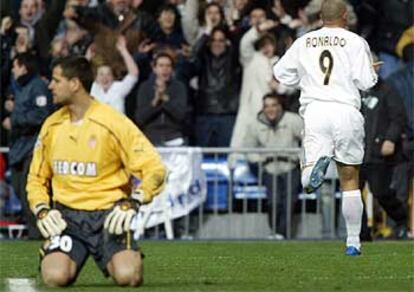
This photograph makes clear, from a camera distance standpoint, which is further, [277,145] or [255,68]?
[255,68]

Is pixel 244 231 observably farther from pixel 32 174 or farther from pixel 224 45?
pixel 32 174

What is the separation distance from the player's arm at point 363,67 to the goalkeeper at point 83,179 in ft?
9.80

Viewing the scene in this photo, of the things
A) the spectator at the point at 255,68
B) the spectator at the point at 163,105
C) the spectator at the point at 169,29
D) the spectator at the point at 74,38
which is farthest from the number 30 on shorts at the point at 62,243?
the spectator at the point at 74,38

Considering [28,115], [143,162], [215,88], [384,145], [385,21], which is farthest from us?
[385,21]

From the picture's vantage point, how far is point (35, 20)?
2086cm

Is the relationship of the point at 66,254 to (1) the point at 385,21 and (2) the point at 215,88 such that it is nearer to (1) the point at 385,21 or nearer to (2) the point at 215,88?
(2) the point at 215,88

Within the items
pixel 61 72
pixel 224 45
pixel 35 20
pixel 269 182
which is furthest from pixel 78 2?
pixel 61 72

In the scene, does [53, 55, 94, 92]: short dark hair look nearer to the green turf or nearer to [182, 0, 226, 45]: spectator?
the green turf

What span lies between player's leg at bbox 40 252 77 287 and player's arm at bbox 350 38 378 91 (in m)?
3.59

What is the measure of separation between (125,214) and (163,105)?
9122 millimetres

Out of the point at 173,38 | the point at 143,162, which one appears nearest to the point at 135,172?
the point at 143,162

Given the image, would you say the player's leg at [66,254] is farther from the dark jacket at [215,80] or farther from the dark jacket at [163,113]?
the dark jacket at [215,80]

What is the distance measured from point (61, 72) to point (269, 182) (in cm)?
850

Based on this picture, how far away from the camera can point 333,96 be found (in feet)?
45.4
